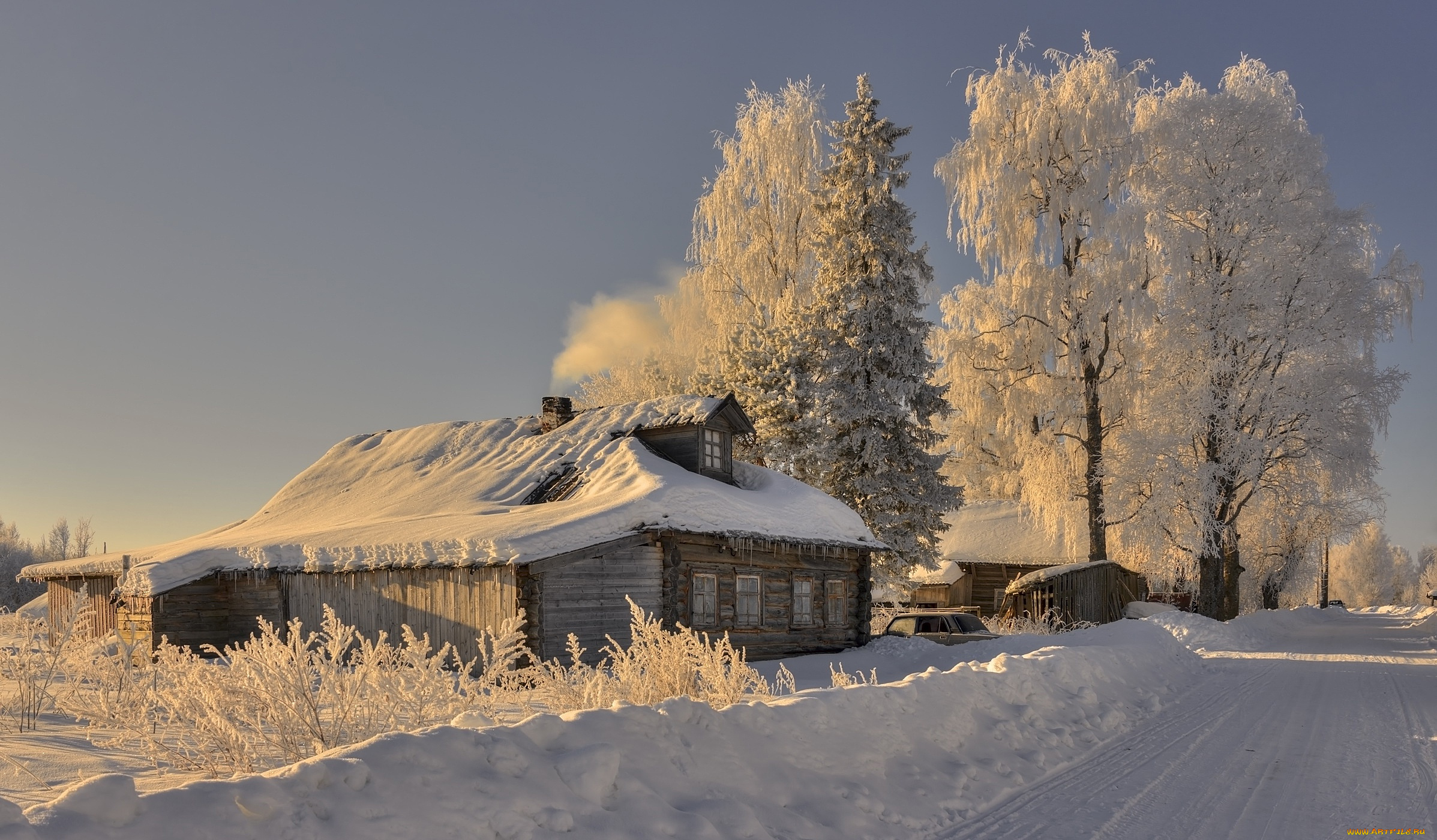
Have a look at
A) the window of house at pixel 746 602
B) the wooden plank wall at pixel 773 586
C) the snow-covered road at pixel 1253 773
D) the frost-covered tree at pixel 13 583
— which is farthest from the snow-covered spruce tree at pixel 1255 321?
the frost-covered tree at pixel 13 583

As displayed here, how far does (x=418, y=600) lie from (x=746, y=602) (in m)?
6.95

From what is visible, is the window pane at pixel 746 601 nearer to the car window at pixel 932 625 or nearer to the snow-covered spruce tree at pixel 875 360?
the car window at pixel 932 625

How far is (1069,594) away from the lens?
30203 mm

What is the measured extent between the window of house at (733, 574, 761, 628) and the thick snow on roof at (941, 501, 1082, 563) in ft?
53.3

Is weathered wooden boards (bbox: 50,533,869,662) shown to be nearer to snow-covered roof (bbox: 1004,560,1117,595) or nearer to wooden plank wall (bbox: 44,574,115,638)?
wooden plank wall (bbox: 44,574,115,638)

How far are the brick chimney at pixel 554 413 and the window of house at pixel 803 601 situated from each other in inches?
327

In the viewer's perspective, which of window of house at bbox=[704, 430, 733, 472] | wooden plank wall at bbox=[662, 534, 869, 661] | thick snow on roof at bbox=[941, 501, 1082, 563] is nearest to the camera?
wooden plank wall at bbox=[662, 534, 869, 661]

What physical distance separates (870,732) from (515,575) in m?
9.90

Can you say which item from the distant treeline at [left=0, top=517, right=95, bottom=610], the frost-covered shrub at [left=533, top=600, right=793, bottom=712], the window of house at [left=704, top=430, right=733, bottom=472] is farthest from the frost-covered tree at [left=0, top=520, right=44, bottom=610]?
the frost-covered shrub at [left=533, top=600, right=793, bottom=712]

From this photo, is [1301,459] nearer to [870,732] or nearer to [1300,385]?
[1300,385]

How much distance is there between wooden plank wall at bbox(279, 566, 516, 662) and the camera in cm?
1659

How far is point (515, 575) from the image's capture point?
16141 millimetres

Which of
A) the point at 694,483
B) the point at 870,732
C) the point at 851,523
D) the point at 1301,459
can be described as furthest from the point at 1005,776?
the point at 1301,459

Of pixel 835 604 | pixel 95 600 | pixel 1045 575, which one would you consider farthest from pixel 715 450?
pixel 95 600
